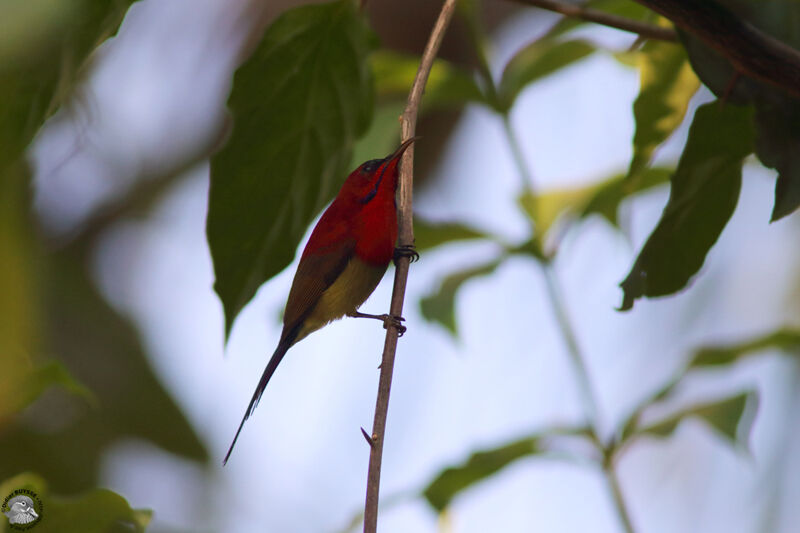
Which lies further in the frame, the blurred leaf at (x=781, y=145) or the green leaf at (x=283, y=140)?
the green leaf at (x=283, y=140)

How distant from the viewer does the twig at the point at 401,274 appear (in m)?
1.21

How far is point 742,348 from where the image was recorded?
7.88ft

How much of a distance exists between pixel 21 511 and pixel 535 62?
1809 mm

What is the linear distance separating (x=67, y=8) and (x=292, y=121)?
0.94m

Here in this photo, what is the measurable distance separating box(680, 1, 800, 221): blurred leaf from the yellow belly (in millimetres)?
1444

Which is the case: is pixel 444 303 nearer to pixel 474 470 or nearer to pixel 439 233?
pixel 439 233

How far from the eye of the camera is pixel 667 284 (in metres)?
1.58

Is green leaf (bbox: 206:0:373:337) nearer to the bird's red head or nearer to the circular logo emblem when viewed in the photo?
the circular logo emblem

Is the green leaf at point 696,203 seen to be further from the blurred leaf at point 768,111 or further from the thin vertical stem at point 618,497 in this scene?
the thin vertical stem at point 618,497

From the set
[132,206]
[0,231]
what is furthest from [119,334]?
[0,231]

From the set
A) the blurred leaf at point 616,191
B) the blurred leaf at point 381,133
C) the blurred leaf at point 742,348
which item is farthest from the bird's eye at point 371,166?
the blurred leaf at point 742,348

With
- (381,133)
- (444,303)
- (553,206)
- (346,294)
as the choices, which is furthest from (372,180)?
(553,206)

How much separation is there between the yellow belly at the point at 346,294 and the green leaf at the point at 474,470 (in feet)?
2.46

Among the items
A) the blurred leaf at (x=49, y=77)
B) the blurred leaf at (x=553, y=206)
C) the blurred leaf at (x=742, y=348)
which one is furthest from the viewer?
the blurred leaf at (x=553, y=206)
